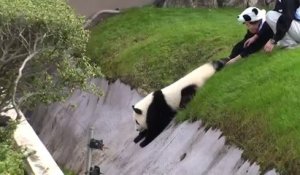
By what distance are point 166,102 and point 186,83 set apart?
391 mm

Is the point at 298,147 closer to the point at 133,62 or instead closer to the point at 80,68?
the point at 80,68

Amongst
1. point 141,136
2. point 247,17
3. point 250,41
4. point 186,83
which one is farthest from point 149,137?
point 247,17

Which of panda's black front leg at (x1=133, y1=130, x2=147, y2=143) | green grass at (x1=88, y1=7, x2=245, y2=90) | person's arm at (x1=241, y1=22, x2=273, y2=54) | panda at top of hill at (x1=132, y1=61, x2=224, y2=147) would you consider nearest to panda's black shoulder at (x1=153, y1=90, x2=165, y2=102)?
panda at top of hill at (x1=132, y1=61, x2=224, y2=147)

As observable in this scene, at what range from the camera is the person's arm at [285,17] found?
26.2ft

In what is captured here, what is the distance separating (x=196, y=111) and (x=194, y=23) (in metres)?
5.63

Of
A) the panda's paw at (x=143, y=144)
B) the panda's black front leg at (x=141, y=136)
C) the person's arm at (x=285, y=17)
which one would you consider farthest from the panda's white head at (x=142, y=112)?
the person's arm at (x=285, y=17)

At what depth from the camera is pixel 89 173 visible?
8.75 meters

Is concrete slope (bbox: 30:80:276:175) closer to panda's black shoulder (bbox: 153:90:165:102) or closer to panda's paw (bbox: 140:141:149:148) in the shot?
panda's paw (bbox: 140:141:149:148)

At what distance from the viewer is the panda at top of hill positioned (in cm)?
895

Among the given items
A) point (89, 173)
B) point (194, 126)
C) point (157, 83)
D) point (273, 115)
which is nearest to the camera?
point (273, 115)

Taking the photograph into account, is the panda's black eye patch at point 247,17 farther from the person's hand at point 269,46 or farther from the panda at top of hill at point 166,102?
the panda at top of hill at point 166,102

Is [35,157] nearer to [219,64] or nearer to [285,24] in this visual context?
[219,64]

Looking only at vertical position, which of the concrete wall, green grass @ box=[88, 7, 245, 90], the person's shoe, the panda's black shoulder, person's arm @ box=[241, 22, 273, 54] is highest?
person's arm @ box=[241, 22, 273, 54]

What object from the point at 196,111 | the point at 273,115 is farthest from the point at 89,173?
the point at 273,115
